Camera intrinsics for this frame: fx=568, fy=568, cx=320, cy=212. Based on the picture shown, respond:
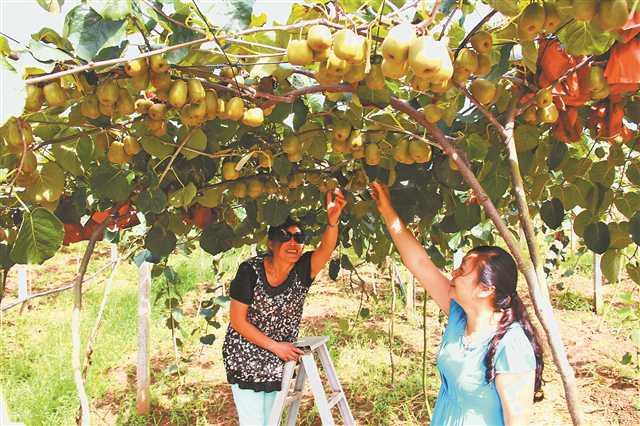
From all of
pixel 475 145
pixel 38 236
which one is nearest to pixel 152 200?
pixel 38 236

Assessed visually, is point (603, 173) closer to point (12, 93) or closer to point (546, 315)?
point (546, 315)

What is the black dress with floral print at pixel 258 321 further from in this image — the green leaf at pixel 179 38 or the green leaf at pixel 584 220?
the green leaf at pixel 179 38

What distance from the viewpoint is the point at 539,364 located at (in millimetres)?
1714

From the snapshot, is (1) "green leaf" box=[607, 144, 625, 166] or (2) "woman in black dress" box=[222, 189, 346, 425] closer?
(1) "green leaf" box=[607, 144, 625, 166]

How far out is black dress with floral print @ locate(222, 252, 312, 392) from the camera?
255cm

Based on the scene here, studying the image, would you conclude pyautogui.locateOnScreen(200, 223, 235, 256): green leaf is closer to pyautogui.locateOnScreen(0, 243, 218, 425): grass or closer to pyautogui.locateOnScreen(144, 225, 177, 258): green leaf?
pyautogui.locateOnScreen(144, 225, 177, 258): green leaf

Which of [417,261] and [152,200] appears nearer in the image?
[152,200]

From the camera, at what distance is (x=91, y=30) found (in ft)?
3.17

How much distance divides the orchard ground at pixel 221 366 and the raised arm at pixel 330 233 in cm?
142

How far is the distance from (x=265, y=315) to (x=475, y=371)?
1199mm

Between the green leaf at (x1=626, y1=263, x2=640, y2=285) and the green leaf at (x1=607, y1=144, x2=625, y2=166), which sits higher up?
the green leaf at (x1=607, y1=144, x2=625, y2=166)

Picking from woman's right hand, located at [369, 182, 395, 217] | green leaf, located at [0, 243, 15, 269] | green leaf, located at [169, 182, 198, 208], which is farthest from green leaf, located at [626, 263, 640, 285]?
green leaf, located at [0, 243, 15, 269]

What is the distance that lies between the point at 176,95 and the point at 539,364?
4.30ft

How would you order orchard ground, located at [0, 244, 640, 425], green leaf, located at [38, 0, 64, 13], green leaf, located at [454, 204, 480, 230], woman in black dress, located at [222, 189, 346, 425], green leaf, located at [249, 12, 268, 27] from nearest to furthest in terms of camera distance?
green leaf, located at [38, 0, 64, 13]
green leaf, located at [249, 12, 268, 27]
green leaf, located at [454, 204, 480, 230]
woman in black dress, located at [222, 189, 346, 425]
orchard ground, located at [0, 244, 640, 425]
